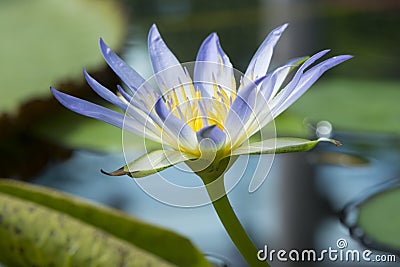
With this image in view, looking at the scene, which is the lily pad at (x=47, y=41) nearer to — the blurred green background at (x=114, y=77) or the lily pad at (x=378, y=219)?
the blurred green background at (x=114, y=77)

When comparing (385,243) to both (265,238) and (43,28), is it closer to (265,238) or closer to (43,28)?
(265,238)

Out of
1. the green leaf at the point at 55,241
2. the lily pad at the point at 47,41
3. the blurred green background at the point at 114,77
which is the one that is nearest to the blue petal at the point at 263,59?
the green leaf at the point at 55,241

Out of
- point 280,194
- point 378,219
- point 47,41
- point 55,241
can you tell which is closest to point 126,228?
point 55,241

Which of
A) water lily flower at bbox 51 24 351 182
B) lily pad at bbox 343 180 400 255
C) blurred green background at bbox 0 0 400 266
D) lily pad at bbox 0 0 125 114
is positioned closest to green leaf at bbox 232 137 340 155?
water lily flower at bbox 51 24 351 182

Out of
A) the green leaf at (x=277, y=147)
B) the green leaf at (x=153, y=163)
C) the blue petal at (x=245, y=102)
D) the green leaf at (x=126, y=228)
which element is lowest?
the green leaf at (x=126, y=228)

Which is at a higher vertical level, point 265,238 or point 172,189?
point 172,189

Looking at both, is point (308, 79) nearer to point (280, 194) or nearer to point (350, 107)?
point (280, 194)

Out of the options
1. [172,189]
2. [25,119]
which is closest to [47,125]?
[25,119]

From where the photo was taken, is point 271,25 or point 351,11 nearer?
point 271,25
